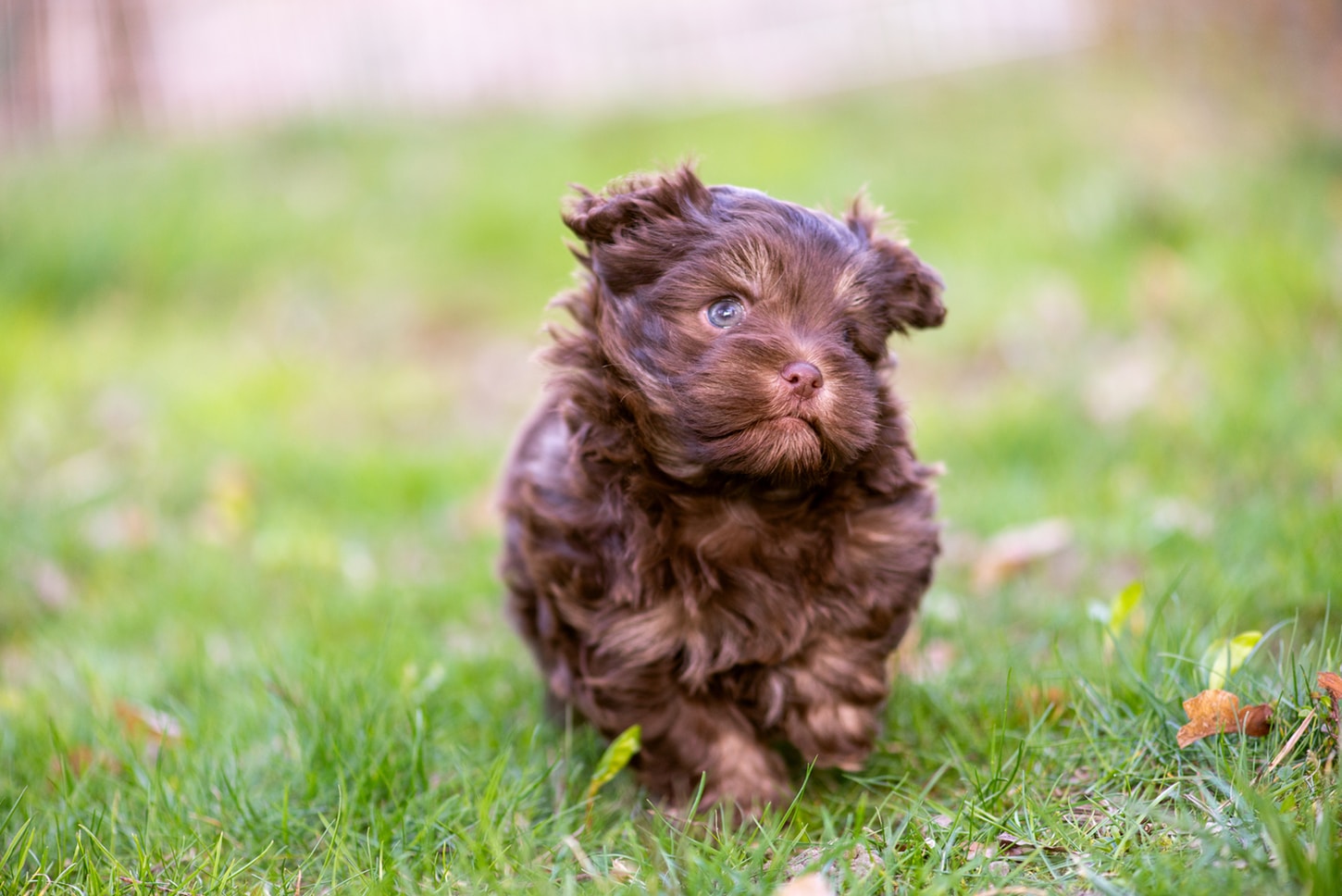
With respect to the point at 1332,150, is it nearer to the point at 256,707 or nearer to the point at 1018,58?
the point at 1018,58

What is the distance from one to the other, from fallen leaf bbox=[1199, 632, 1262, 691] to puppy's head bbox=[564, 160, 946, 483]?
0.90 meters

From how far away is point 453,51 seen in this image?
1159 cm

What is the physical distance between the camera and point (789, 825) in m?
2.59

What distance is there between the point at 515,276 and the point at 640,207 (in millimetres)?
5746

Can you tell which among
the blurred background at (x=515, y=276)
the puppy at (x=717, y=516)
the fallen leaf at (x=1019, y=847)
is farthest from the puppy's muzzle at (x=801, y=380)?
the blurred background at (x=515, y=276)

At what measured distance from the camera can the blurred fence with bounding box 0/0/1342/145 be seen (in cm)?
1095

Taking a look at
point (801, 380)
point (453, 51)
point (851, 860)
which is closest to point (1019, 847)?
point (851, 860)

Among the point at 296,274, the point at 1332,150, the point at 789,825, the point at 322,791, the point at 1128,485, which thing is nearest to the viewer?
the point at 789,825

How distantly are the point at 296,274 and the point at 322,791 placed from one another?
5.90 metres

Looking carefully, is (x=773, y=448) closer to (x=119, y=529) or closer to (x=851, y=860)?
(x=851, y=860)

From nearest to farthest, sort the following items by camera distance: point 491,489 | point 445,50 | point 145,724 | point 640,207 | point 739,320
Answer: point 739,320 → point 640,207 → point 145,724 → point 491,489 → point 445,50

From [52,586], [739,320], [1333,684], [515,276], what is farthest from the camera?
[515,276]

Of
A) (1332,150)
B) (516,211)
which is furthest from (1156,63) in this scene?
(516,211)

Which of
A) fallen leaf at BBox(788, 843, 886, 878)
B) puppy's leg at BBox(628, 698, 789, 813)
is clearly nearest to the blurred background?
puppy's leg at BBox(628, 698, 789, 813)
